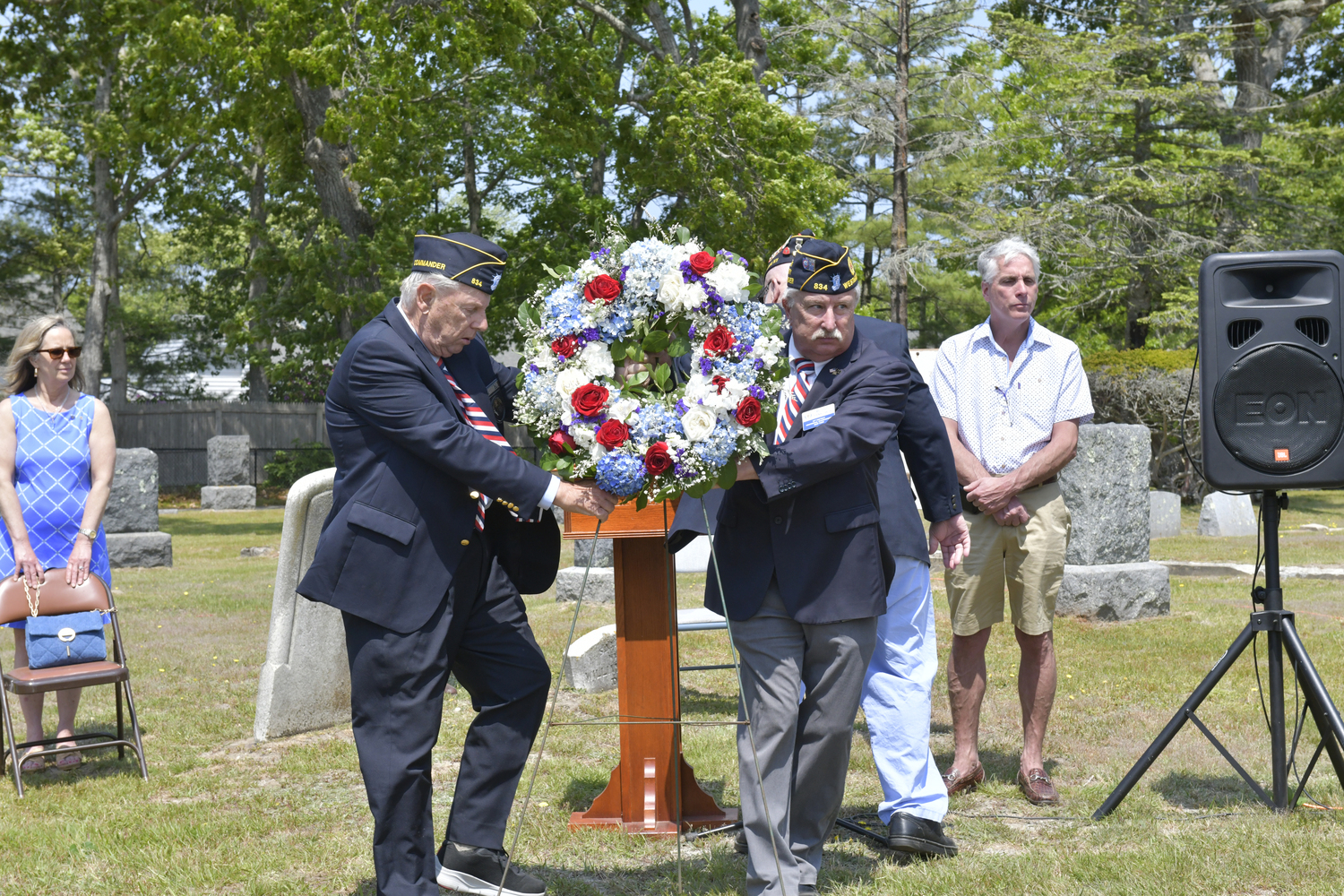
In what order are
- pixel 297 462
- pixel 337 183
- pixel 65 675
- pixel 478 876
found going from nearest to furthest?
1. pixel 478 876
2. pixel 65 675
3. pixel 337 183
4. pixel 297 462

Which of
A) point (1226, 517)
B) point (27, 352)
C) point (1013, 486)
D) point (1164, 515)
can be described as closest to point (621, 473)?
point (1013, 486)

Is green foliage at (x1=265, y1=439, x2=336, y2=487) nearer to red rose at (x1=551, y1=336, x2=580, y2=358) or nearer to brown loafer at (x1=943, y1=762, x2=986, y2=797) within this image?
brown loafer at (x1=943, y1=762, x2=986, y2=797)

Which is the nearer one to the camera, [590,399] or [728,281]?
[590,399]

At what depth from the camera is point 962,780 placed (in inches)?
204

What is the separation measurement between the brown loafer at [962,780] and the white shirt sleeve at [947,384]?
1555mm

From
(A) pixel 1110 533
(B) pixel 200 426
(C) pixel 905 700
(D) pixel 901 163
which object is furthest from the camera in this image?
(B) pixel 200 426

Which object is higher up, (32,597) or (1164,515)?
(32,597)

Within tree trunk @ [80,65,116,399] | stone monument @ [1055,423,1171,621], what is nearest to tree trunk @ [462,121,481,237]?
tree trunk @ [80,65,116,399]

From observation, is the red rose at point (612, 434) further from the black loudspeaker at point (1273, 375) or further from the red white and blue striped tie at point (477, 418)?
the black loudspeaker at point (1273, 375)

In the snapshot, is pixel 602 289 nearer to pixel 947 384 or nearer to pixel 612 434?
pixel 612 434

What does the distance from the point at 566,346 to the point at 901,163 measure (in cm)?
1998

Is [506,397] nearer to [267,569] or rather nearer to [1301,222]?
[267,569]

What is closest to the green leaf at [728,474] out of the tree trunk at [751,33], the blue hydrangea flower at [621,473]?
the blue hydrangea flower at [621,473]

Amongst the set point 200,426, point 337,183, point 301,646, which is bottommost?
point 301,646
